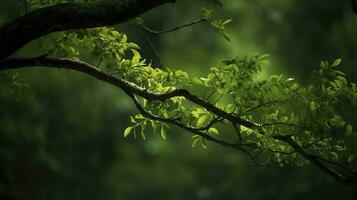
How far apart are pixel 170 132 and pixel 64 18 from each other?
1277 centimetres

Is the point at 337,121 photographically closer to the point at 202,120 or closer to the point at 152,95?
the point at 202,120

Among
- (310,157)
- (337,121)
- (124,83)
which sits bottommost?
(124,83)

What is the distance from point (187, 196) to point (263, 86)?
10887mm

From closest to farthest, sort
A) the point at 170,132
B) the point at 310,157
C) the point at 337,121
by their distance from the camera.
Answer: the point at 337,121 < the point at 310,157 < the point at 170,132

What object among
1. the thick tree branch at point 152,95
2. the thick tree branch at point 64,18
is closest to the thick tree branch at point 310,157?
the thick tree branch at point 152,95

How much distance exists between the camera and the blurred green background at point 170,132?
10.4 m

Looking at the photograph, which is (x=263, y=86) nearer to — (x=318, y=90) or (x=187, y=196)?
(x=318, y=90)

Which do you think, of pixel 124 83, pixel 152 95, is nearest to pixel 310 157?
pixel 152 95

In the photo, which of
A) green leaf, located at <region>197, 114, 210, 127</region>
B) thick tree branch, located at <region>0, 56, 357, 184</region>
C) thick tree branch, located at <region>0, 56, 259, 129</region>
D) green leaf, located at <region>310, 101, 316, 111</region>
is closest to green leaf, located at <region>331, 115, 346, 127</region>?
green leaf, located at <region>310, 101, 316, 111</region>

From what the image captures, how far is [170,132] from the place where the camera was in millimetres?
16109

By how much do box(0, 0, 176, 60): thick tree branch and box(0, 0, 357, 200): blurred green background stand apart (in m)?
4.82

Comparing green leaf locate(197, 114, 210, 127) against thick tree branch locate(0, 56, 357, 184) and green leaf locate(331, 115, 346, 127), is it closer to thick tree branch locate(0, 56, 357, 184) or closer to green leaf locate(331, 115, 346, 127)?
thick tree branch locate(0, 56, 357, 184)

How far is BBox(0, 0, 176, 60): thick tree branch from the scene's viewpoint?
3350 millimetres

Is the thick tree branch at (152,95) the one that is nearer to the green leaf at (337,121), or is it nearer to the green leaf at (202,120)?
the green leaf at (202,120)
